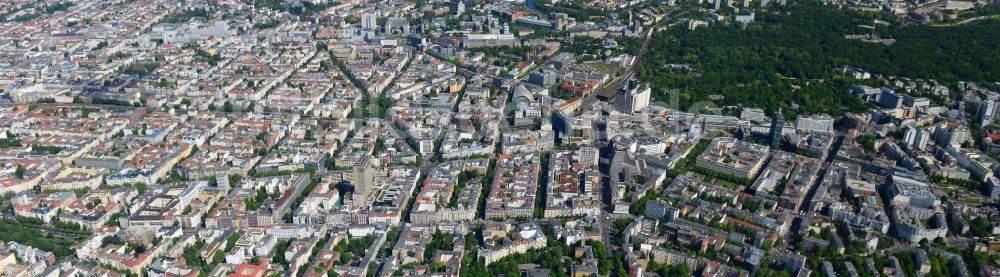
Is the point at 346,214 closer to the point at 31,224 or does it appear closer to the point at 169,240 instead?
the point at 169,240

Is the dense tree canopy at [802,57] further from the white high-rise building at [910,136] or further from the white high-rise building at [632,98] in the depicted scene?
the white high-rise building at [910,136]

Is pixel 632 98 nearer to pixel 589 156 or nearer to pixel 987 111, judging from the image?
pixel 589 156

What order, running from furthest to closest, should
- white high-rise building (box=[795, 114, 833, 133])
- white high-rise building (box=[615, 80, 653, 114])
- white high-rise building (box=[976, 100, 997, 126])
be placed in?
white high-rise building (box=[615, 80, 653, 114]) < white high-rise building (box=[976, 100, 997, 126]) < white high-rise building (box=[795, 114, 833, 133])

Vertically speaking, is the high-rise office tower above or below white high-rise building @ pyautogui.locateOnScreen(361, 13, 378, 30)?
below

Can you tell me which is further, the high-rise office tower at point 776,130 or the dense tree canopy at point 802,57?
the dense tree canopy at point 802,57

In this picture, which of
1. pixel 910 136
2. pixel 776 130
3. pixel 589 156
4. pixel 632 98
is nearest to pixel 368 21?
pixel 632 98

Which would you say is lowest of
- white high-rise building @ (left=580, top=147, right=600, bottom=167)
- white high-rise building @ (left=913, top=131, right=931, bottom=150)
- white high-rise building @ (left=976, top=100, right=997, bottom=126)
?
white high-rise building @ (left=580, top=147, right=600, bottom=167)

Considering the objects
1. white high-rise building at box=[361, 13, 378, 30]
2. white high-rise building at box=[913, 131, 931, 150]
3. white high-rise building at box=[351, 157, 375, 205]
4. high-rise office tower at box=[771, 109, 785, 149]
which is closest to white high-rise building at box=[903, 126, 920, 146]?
white high-rise building at box=[913, 131, 931, 150]

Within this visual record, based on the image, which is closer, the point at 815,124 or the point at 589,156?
the point at 589,156

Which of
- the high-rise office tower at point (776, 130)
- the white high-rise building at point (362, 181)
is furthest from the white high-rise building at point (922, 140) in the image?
the white high-rise building at point (362, 181)

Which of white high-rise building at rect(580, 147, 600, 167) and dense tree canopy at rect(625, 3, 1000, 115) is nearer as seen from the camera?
white high-rise building at rect(580, 147, 600, 167)

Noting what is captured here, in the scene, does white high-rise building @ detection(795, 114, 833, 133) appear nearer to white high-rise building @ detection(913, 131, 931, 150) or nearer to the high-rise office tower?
the high-rise office tower
